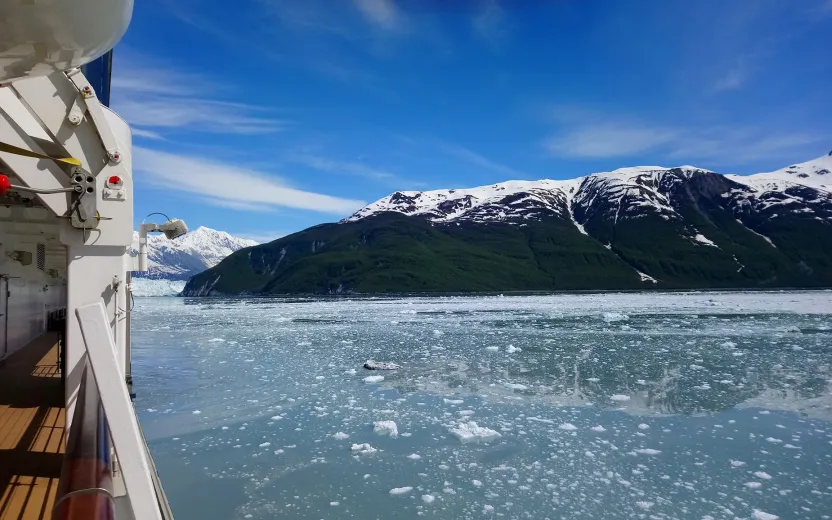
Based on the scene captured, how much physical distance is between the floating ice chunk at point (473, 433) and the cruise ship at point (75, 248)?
5.71m

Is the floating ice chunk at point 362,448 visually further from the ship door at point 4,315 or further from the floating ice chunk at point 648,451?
the ship door at point 4,315

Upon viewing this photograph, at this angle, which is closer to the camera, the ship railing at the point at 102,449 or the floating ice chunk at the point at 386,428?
the ship railing at the point at 102,449

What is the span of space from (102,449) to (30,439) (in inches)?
233

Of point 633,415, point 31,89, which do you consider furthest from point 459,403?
point 31,89

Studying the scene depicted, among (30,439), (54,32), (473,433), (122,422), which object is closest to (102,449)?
(122,422)

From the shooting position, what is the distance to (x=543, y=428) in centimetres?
1073

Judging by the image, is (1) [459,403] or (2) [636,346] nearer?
(1) [459,403]

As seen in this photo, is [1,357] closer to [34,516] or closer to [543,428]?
[34,516]

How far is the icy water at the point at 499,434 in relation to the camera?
286 inches

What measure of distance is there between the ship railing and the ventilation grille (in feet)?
57.3

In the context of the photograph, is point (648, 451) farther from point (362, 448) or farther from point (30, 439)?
point (30, 439)

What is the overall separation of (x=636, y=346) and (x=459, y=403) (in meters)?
13.9

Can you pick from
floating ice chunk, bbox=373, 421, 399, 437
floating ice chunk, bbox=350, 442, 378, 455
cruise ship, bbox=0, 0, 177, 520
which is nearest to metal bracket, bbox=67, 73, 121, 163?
cruise ship, bbox=0, 0, 177, 520

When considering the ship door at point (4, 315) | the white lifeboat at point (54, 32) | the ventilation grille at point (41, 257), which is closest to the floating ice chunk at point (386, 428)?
the white lifeboat at point (54, 32)
